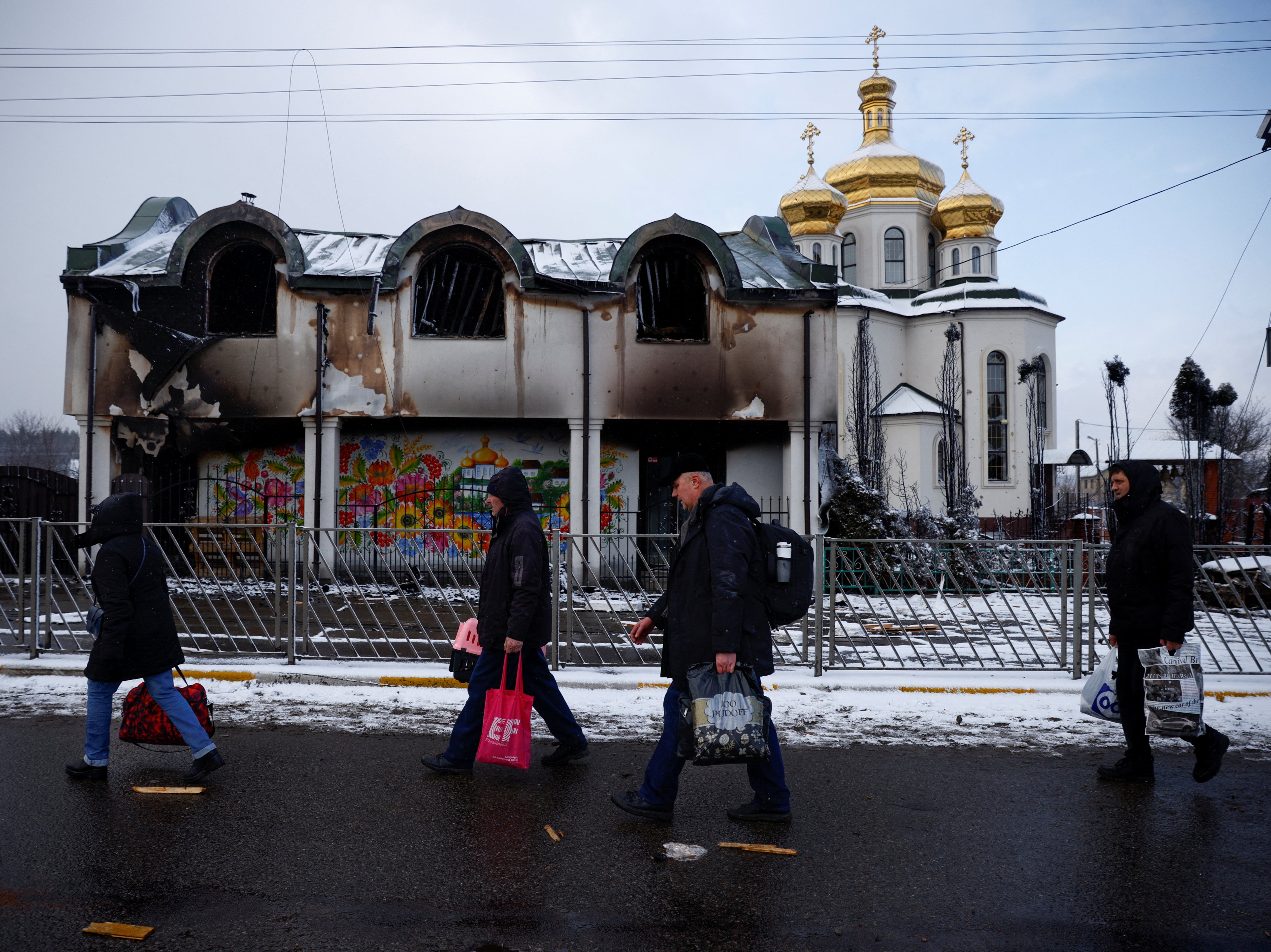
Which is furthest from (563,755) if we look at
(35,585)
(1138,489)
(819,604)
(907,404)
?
(907,404)

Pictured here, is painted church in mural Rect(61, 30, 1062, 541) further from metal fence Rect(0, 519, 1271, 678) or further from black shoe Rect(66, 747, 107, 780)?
black shoe Rect(66, 747, 107, 780)

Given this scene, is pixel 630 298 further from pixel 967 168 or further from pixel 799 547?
pixel 967 168

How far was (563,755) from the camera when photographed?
5566 millimetres

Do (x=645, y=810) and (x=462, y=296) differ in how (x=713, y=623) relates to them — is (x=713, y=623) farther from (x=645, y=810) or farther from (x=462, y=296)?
(x=462, y=296)

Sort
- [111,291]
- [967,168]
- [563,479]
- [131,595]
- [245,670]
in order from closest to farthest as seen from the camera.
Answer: [131,595], [245,670], [111,291], [563,479], [967,168]

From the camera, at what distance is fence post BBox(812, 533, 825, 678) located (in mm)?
8156

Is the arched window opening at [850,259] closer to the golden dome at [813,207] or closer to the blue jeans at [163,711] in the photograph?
the golden dome at [813,207]

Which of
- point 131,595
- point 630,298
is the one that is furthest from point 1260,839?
point 630,298

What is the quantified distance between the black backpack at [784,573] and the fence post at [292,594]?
536 centimetres

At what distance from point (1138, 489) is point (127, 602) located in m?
6.17

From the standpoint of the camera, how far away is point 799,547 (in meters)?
4.56

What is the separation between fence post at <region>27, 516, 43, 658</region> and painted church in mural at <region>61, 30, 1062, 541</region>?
6.68 m

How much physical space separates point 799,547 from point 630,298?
12.9m

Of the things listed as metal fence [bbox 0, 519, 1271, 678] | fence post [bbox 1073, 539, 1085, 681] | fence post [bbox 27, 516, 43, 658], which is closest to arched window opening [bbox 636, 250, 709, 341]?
metal fence [bbox 0, 519, 1271, 678]
